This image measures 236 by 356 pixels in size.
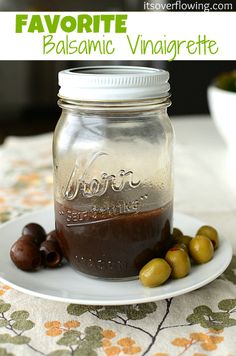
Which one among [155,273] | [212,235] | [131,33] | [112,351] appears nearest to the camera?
[112,351]

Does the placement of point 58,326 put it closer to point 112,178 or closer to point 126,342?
point 126,342

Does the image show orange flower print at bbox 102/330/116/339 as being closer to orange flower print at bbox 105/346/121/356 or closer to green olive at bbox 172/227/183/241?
orange flower print at bbox 105/346/121/356

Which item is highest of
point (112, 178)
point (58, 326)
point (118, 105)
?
point (118, 105)

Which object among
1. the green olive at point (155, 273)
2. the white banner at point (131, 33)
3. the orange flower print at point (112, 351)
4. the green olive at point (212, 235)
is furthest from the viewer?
the white banner at point (131, 33)

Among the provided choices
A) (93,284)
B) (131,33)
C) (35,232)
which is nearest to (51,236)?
(35,232)

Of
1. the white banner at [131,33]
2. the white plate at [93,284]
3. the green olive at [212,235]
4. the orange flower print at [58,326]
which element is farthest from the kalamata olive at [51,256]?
the white banner at [131,33]

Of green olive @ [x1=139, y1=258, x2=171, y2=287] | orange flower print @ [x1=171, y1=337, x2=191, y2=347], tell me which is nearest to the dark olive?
green olive @ [x1=139, y1=258, x2=171, y2=287]

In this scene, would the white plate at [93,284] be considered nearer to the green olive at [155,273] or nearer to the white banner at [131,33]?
the green olive at [155,273]
